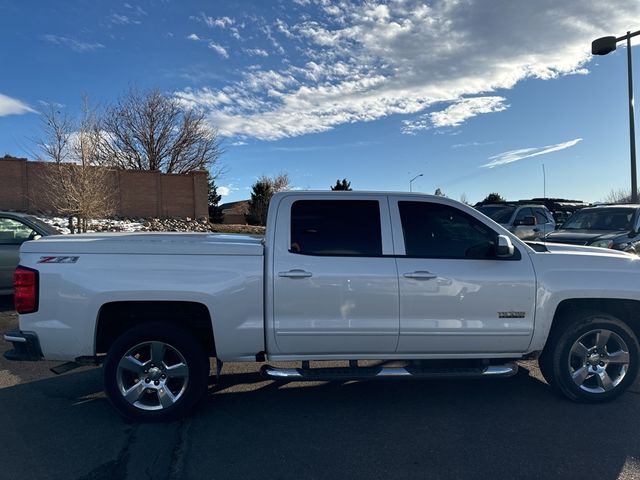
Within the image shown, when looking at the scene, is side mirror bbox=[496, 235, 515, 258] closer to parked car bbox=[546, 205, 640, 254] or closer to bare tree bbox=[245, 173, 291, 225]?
parked car bbox=[546, 205, 640, 254]

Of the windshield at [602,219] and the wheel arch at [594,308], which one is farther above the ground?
the windshield at [602,219]

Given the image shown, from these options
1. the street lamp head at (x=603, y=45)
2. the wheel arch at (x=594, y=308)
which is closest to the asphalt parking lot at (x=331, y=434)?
the wheel arch at (x=594, y=308)

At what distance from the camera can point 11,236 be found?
866cm

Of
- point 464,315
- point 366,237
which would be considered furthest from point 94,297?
point 464,315

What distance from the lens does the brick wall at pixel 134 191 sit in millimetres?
26734

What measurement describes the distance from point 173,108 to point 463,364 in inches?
1484

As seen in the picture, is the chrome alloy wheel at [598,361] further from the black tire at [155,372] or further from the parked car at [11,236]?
the parked car at [11,236]

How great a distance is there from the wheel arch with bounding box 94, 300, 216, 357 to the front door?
182 centimetres

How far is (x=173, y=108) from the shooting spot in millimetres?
37719

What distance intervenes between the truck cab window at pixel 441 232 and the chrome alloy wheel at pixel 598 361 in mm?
1359

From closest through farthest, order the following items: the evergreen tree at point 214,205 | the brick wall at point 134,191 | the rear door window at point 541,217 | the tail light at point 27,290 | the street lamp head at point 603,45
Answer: the tail light at point 27,290 < the street lamp head at point 603,45 < the rear door window at point 541,217 < the brick wall at point 134,191 < the evergreen tree at point 214,205

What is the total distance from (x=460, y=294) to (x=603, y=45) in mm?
13805

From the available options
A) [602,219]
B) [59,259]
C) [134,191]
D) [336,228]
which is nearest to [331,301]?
[336,228]

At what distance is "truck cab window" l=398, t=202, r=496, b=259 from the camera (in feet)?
14.0
